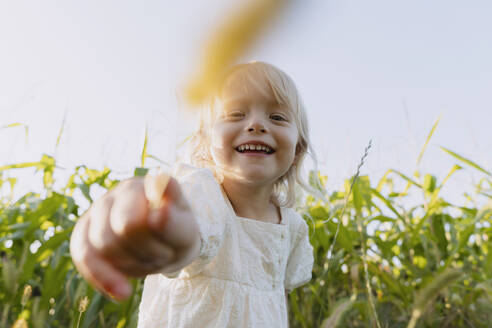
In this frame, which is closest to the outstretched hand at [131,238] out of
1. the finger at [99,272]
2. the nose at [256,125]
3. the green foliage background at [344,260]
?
the finger at [99,272]

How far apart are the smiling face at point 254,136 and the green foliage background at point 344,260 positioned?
0.30m

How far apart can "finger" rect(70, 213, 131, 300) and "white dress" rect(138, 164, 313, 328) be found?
1.03 feet

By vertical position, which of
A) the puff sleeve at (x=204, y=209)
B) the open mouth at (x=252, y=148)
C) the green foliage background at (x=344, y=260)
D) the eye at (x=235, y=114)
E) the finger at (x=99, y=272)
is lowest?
the green foliage background at (x=344, y=260)

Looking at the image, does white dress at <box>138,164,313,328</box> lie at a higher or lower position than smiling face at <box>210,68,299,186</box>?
lower

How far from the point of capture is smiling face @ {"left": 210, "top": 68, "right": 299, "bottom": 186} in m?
0.65

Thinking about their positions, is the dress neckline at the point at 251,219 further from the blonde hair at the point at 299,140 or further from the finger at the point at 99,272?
the finger at the point at 99,272

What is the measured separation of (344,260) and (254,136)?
73 cm

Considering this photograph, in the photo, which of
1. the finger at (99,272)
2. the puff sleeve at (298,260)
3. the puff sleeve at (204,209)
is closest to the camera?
the finger at (99,272)

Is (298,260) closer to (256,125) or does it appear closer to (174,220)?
(256,125)

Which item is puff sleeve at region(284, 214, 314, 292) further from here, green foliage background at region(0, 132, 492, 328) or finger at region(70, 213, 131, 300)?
finger at region(70, 213, 131, 300)

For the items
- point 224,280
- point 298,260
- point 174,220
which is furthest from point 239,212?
point 174,220

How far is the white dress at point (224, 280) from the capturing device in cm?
61

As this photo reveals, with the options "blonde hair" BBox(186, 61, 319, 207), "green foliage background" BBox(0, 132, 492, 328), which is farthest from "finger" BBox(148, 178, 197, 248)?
"green foliage background" BBox(0, 132, 492, 328)

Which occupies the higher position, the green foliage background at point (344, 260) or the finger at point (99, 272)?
the finger at point (99, 272)
